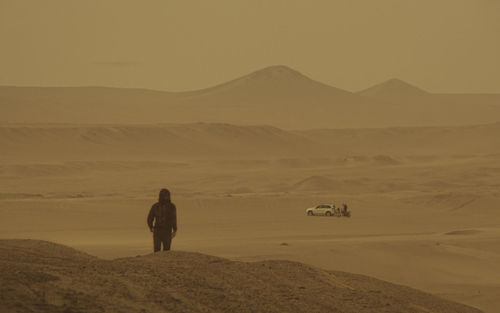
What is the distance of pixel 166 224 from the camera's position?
1283cm

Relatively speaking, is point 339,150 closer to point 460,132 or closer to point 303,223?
point 460,132

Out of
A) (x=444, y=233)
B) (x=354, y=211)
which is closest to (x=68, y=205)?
(x=354, y=211)

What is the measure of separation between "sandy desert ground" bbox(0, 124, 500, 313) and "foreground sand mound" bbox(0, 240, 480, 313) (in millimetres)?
5305

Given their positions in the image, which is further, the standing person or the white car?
the white car

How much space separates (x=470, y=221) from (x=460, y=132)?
73785 mm

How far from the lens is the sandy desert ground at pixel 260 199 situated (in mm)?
23823

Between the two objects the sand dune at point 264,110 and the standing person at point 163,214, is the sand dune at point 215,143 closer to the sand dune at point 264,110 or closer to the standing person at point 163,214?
the sand dune at point 264,110

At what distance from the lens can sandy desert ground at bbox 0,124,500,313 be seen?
23.8m

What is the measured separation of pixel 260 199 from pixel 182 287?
3285cm

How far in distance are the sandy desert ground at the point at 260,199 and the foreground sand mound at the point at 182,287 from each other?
530 centimetres

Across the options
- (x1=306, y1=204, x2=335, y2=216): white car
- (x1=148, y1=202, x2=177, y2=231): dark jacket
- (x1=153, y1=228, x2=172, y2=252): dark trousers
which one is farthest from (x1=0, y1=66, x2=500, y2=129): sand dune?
(x1=148, y1=202, x2=177, y2=231): dark jacket

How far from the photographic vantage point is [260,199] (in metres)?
42.1

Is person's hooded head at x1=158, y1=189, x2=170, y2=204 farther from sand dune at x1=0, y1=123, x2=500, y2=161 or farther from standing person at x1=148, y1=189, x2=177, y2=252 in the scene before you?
sand dune at x1=0, y1=123, x2=500, y2=161

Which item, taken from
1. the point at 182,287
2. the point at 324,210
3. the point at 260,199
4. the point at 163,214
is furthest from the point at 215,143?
the point at 182,287
